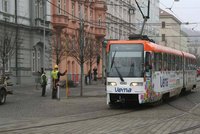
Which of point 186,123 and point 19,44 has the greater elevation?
point 19,44

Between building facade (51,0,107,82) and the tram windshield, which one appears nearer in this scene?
the tram windshield

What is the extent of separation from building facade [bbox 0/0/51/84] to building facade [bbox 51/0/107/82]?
1505 millimetres

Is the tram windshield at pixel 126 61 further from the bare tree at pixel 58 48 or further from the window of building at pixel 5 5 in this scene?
the bare tree at pixel 58 48

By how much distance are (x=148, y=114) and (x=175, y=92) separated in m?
8.25

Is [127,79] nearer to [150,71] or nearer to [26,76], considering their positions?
[150,71]

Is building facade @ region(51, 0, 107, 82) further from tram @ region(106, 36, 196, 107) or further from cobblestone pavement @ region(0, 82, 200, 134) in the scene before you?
cobblestone pavement @ region(0, 82, 200, 134)

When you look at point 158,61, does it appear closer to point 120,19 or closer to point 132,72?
point 132,72

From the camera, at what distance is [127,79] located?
18500 millimetres

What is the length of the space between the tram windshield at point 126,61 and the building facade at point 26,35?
18.9 m

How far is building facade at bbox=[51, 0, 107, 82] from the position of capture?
43781mm

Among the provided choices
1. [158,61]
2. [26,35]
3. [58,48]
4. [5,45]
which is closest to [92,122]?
[158,61]

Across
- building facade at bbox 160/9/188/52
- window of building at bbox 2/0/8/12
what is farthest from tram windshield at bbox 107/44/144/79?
building facade at bbox 160/9/188/52

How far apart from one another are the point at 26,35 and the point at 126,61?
2617cm

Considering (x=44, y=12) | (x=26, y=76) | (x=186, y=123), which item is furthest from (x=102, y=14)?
(x=186, y=123)
